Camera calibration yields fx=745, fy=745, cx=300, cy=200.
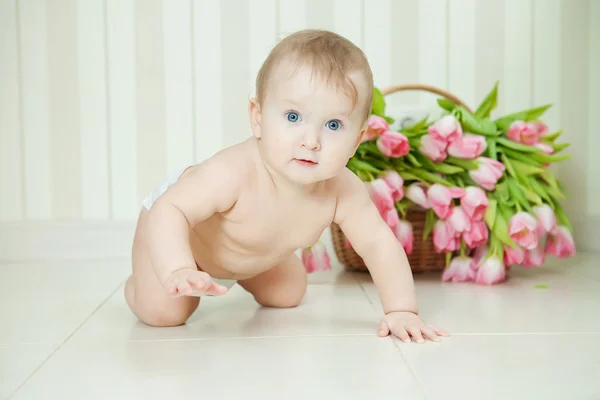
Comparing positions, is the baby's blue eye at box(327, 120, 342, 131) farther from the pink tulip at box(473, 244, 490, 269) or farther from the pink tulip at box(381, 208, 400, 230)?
the pink tulip at box(473, 244, 490, 269)

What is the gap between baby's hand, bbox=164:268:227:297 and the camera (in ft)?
3.00

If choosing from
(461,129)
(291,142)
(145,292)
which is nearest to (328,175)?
(291,142)

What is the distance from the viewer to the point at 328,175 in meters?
1.02

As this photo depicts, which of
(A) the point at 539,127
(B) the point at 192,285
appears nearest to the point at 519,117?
Result: (A) the point at 539,127

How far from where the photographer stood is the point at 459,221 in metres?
1.52

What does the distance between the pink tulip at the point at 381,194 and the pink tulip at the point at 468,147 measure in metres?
0.16

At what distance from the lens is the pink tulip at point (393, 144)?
1.51 meters

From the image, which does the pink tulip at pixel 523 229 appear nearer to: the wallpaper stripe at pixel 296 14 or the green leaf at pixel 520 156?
the green leaf at pixel 520 156

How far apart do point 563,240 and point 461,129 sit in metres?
0.34

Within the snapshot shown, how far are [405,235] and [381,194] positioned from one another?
0.37 ft

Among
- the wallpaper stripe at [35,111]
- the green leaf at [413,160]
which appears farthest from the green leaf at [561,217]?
the wallpaper stripe at [35,111]

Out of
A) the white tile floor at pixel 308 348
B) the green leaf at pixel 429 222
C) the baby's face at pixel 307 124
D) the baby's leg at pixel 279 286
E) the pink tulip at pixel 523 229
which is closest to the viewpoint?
the white tile floor at pixel 308 348

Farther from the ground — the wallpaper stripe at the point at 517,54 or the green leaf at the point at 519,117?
the wallpaper stripe at the point at 517,54

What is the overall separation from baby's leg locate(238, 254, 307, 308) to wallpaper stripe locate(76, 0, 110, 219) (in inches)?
31.2
